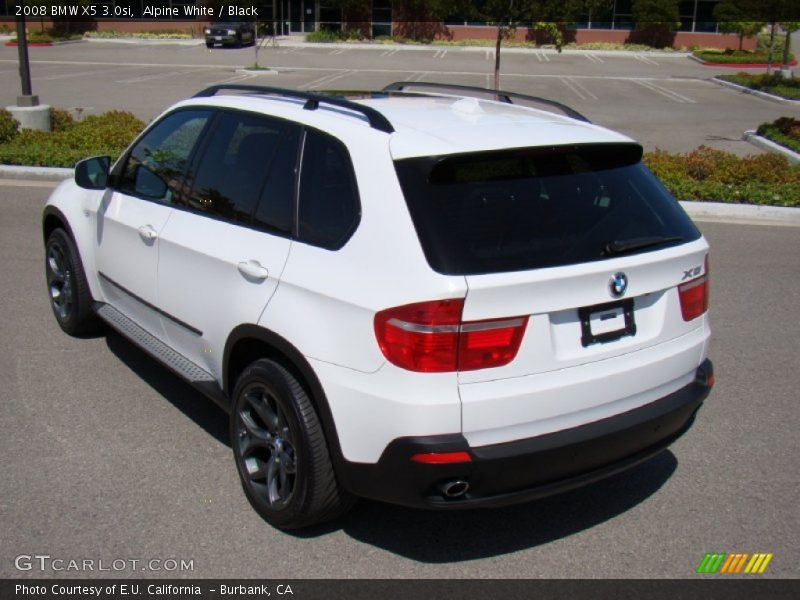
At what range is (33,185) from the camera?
443 inches

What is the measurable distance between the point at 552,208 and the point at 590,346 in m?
0.55

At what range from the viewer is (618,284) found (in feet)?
10.5

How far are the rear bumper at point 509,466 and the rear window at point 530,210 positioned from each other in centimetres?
63

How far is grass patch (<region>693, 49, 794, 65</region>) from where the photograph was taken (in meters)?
43.7

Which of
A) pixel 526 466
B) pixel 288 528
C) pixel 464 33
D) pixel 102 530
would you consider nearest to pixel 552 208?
pixel 526 466

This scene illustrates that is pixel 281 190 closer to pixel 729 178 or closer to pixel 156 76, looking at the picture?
pixel 729 178

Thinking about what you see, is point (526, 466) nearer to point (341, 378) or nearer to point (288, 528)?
point (341, 378)

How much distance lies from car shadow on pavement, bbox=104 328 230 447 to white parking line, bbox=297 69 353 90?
23221 millimetres

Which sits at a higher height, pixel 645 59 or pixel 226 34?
pixel 226 34

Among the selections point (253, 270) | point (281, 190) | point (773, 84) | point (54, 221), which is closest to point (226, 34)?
point (773, 84)

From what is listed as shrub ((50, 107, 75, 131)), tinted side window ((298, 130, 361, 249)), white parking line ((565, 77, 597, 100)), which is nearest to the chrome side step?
tinted side window ((298, 130, 361, 249))

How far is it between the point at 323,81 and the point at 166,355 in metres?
28.1

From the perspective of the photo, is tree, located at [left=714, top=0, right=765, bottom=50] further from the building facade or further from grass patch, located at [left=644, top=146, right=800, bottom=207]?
grass patch, located at [left=644, top=146, right=800, bottom=207]

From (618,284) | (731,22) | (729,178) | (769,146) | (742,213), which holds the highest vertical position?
(731,22)
